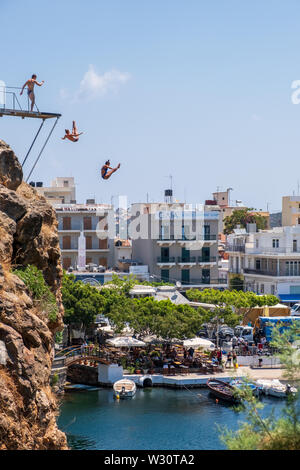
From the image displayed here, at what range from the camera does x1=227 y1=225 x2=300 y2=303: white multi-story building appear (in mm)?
75312

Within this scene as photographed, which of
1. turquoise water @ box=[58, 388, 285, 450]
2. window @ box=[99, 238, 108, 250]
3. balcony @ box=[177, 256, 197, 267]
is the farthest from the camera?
window @ box=[99, 238, 108, 250]

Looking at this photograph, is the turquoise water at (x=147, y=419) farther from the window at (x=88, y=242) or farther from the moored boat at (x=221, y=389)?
the window at (x=88, y=242)

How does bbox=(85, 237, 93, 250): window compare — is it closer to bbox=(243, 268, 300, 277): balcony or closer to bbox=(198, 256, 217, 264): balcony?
bbox=(198, 256, 217, 264): balcony

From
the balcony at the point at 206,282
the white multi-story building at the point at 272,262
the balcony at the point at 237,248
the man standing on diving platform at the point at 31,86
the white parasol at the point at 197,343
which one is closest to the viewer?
the man standing on diving platform at the point at 31,86

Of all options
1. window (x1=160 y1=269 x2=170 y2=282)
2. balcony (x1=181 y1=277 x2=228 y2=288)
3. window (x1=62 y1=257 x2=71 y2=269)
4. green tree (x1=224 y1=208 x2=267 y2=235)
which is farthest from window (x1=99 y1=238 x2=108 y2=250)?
green tree (x1=224 y1=208 x2=267 y2=235)

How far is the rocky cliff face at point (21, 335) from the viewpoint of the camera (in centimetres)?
1741

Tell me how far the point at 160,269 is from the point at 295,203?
17.9 metres

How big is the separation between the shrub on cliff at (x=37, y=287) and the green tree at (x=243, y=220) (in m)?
82.4

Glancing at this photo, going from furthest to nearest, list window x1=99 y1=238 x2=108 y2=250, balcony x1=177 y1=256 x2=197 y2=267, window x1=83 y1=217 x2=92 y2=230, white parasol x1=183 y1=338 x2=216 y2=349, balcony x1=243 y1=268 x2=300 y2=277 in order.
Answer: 1. window x1=99 y1=238 x2=108 y2=250
2. window x1=83 y1=217 x2=92 y2=230
3. balcony x1=177 y1=256 x2=197 y2=267
4. balcony x1=243 y1=268 x2=300 y2=277
5. white parasol x1=183 y1=338 x2=216 y2=349

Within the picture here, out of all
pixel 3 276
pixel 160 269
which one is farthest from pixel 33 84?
pixel 160 269

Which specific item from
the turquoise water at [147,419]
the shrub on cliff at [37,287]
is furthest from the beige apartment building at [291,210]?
the shrub on cliff at [37,287]

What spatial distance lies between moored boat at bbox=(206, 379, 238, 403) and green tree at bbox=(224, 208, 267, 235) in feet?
184
